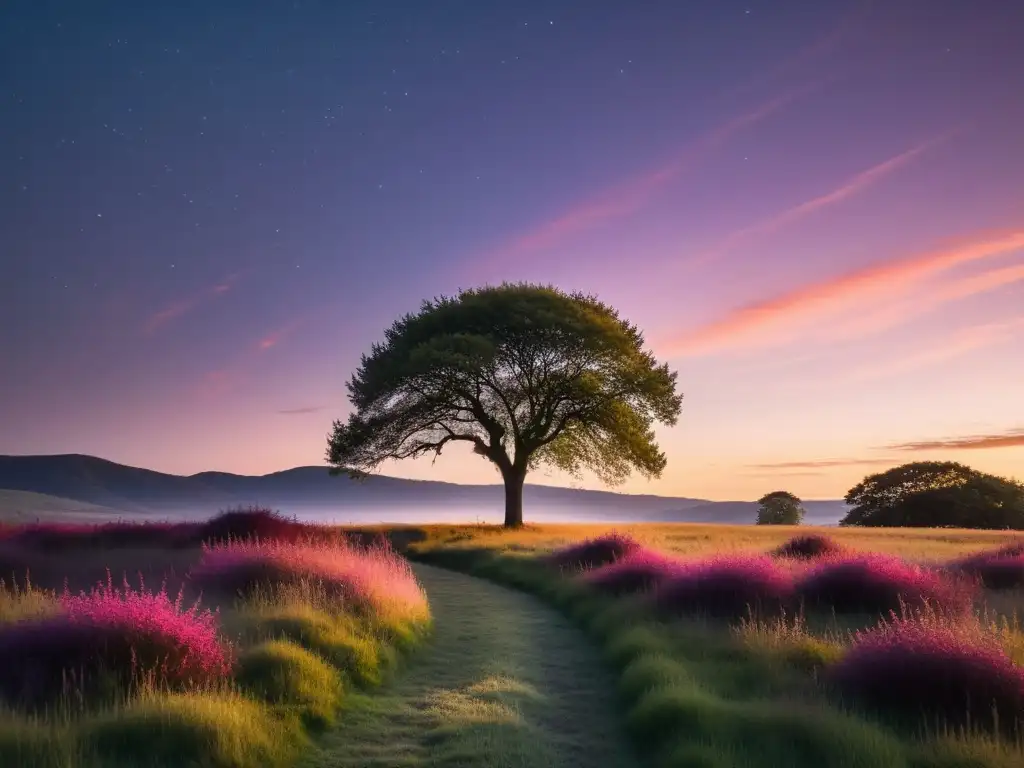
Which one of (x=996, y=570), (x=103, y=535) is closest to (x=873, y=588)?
(x=996, y=570)

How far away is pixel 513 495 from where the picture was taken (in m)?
40.7

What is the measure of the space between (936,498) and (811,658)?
56575 millimetres

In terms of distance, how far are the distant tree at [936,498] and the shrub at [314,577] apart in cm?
5453

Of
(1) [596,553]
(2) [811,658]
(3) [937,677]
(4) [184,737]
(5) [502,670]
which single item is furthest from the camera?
(1) [596,553]

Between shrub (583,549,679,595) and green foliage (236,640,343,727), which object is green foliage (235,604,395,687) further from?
shrub (583,549,679,595)

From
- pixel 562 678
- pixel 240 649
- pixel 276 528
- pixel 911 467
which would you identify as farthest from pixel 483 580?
pixel 911 467

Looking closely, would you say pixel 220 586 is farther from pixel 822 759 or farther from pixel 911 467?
pixel 911 467

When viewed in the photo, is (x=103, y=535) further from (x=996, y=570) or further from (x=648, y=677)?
(x=996, y=570)

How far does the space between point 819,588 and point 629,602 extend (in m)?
4.01

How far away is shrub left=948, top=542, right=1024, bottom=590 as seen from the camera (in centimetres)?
1778

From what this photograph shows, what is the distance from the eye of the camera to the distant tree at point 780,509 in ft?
189

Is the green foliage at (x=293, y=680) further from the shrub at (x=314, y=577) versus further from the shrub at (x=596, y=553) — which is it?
the shrub at (x=596, y=553)

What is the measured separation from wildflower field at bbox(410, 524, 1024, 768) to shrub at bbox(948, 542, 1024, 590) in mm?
41

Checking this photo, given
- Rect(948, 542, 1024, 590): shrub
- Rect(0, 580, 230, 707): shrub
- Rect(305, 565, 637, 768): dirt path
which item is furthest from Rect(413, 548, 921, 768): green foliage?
Rect(948, 542, 1024, 590): shrub
